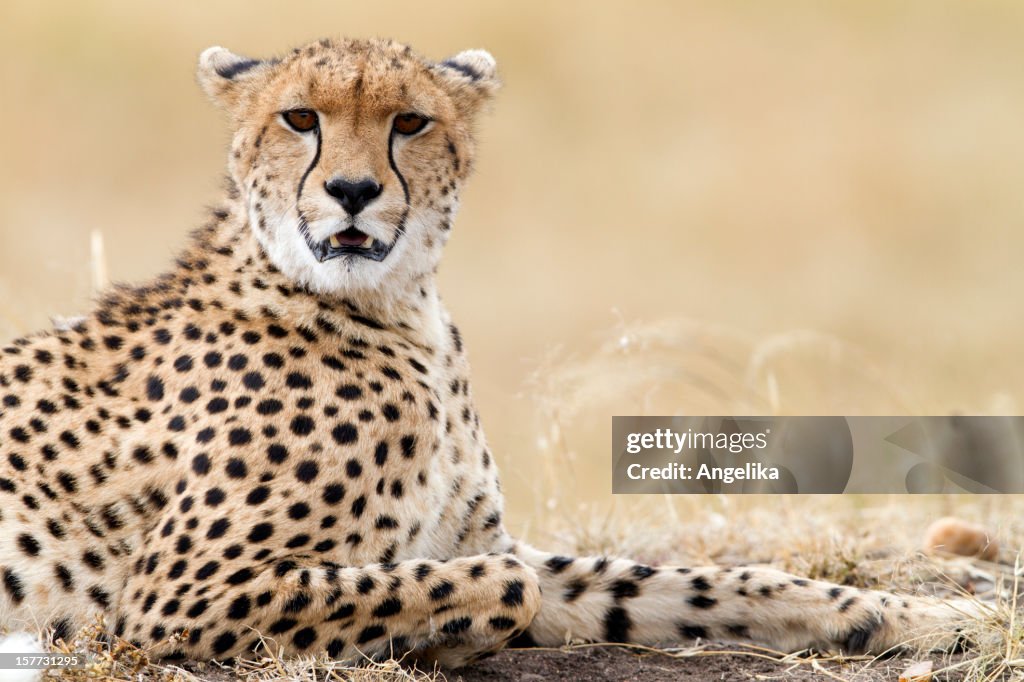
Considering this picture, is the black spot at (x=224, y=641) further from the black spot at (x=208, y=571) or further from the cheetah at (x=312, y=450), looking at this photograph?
the black spot at (x=208, y=571)

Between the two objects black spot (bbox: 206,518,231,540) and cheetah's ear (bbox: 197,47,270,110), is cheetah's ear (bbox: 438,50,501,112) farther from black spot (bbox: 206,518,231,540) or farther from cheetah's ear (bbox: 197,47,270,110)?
black spot (bbox: 206,518,231,540)

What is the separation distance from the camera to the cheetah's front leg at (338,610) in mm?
3336

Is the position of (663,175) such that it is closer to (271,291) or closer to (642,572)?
(642,572)

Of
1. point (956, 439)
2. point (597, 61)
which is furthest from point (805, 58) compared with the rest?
point (956, 439)

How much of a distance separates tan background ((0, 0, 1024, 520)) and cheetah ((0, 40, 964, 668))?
3980mm

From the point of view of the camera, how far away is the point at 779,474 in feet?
16.9

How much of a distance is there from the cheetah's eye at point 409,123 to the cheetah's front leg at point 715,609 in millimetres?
1193

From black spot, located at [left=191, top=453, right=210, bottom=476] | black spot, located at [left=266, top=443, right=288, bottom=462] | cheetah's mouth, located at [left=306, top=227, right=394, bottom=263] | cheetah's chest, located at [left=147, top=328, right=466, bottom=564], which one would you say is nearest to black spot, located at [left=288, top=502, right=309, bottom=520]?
cheetah's chest, located at [left=147, top=328, right=466, bottom=564]

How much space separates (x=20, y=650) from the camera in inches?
118

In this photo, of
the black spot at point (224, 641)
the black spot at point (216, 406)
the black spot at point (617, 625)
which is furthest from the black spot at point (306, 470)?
the black spot at point (617, 625)

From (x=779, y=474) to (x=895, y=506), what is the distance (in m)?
0.51

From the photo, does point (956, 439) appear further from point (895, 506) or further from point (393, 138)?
point (393, 138)

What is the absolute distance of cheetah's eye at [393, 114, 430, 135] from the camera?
12.3 ft

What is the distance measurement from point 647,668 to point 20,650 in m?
1.55
